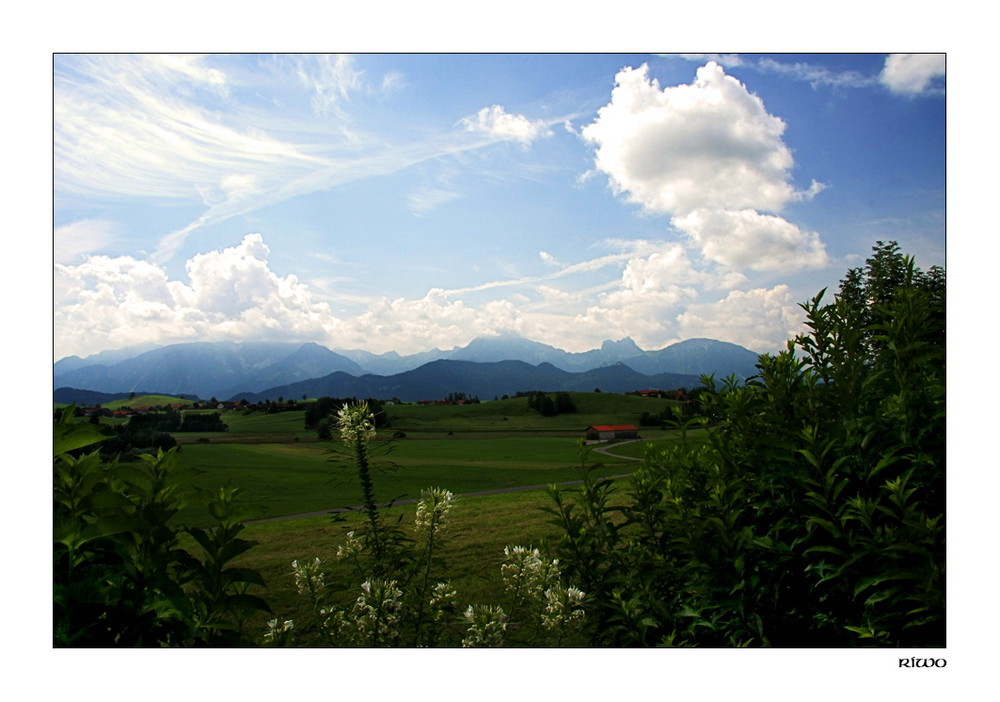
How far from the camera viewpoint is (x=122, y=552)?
1.75m

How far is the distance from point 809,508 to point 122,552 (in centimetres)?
260

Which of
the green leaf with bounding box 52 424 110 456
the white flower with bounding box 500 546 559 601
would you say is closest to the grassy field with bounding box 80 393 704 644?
the white flower with bounding box 500 546 559 601

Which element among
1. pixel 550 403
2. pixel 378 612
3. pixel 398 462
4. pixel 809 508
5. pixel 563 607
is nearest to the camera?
pixel 809 508

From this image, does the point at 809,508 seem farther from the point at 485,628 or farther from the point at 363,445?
the point at 363,445

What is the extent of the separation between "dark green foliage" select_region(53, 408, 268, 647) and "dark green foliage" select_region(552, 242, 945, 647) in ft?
5.21

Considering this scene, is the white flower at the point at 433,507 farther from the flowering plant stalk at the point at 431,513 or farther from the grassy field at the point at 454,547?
the grassy field at the point at 454,547

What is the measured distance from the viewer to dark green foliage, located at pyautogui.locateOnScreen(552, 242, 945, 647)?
6.96ft

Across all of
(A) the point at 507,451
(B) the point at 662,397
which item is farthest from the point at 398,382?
(B) the point at 662,397

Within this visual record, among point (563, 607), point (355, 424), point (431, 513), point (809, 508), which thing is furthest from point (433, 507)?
point (809, 508)

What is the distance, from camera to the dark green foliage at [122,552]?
1.66 meters

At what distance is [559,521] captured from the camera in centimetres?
269

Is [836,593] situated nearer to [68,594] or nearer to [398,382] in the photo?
[68,594]

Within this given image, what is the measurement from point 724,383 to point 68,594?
2.70 metres

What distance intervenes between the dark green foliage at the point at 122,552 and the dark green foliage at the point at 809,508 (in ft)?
5.21
